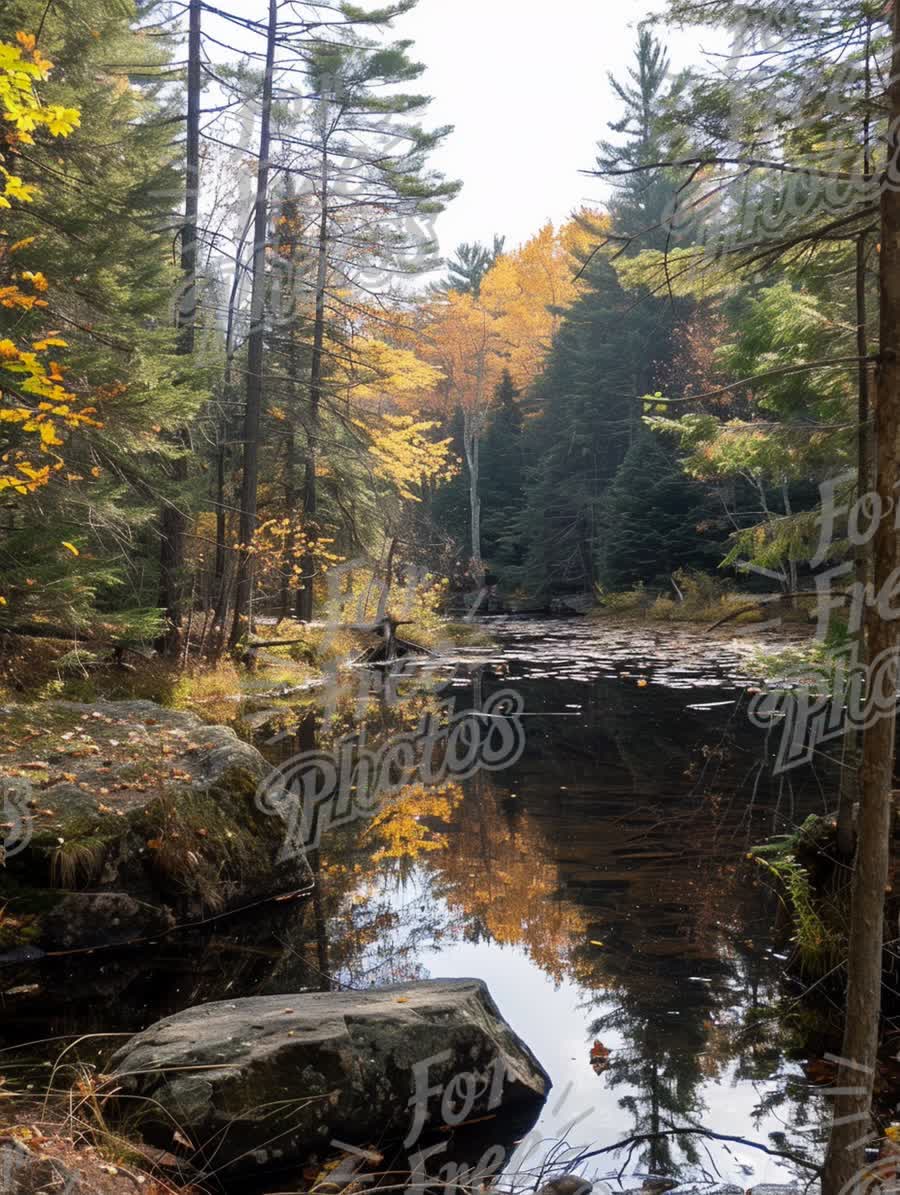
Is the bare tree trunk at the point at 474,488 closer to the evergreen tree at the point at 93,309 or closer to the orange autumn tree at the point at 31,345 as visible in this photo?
the evergreen tree at the point at 93,309

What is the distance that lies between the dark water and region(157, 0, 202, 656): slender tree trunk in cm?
417

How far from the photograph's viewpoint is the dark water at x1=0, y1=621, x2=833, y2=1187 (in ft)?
13.4

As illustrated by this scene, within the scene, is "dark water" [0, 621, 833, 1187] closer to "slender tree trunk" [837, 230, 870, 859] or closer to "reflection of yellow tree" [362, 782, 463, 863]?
"reflection of yellow tree" [362, 782, 463, 863]

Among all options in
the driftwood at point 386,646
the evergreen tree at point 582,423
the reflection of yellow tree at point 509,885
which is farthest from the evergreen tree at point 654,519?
the reflection of yellow tree at point 509,885

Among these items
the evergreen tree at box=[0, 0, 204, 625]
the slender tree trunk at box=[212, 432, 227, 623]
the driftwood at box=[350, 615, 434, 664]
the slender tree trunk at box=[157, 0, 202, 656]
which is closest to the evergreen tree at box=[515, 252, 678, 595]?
the driftwood at box=[350, 615, 434, 664]

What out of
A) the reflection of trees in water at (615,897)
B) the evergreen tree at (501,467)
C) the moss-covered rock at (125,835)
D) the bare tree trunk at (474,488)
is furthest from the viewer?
the evergreen tree at (501,467)

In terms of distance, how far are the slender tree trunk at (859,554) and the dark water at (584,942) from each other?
2.39 ft

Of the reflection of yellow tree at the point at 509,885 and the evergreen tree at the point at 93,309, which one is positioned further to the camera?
the evergreen tree at the point at 93,309

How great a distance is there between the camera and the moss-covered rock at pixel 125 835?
5605 millimetres

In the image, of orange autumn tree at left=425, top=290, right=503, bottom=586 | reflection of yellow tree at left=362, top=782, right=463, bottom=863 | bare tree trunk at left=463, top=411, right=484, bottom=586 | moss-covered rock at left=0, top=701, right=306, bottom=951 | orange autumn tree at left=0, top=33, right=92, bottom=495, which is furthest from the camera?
orange autumn tree at left=425, top=290, right=503, bottom=586

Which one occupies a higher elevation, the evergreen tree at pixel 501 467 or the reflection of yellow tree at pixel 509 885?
the evergreen tree at pixel 501 467

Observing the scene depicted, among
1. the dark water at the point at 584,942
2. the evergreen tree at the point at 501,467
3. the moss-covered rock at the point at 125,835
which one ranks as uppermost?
the evergreen tree at the point at 501,467

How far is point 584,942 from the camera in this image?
18.3 ft

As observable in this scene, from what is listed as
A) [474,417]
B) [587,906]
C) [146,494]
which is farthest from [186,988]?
[474,417]
